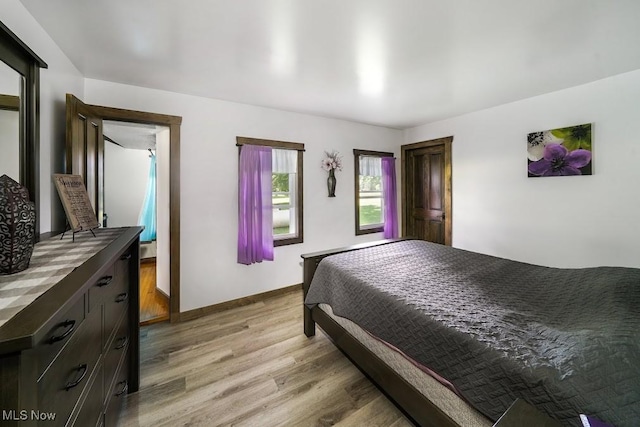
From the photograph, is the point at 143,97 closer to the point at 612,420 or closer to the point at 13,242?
the point at 13,242

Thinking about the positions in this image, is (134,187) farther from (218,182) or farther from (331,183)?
(331,183)

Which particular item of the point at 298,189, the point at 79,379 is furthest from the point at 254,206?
the point at 79,379

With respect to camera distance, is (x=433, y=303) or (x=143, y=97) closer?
(x=433, y=303)

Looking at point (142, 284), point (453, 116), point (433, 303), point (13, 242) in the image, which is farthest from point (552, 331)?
point (142, 284)

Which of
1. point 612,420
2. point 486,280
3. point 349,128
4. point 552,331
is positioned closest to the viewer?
point 612,420

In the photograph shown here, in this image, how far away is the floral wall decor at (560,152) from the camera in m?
2.59

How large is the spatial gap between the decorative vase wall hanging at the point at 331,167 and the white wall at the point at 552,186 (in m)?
1.77

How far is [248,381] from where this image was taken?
1861 millimetres

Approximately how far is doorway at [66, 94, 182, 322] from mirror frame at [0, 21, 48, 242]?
0.82 ft

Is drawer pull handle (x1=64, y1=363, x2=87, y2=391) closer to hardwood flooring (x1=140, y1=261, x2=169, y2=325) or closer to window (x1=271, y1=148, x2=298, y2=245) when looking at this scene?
hardwood flooring (x1=140, y1=261, x2=169, y2=325)

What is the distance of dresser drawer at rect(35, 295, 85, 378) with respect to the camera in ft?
2.08

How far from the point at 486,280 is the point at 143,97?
3.57 meters

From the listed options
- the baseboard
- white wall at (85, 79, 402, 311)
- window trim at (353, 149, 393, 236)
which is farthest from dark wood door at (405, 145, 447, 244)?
the baseboard

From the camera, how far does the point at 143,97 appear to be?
2566 mm
